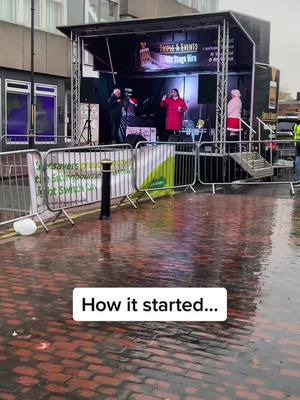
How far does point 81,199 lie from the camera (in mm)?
10102

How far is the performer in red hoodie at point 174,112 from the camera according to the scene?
20.2 metres

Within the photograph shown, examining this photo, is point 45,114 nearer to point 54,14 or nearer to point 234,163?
point 54,14

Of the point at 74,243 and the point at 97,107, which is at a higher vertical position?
the point at 97,107

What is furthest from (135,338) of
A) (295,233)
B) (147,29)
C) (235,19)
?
(147,29)

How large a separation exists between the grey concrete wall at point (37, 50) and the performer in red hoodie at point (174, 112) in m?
7.36

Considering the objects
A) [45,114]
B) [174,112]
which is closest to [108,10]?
[45,114]

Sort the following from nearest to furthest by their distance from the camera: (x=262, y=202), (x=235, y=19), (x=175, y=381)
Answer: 1. (x=175, y=381)
2. (x=262, y=202)
3. (x=235, y=19)

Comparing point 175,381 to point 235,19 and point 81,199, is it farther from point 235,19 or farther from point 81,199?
point 235,19

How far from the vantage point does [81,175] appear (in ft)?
33.2

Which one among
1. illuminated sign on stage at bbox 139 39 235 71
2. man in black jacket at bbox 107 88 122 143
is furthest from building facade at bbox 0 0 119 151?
illuminated sign on stage at bbox 139 39 235 71

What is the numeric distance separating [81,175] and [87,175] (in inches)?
6.8

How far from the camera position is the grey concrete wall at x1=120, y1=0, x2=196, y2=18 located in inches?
1150

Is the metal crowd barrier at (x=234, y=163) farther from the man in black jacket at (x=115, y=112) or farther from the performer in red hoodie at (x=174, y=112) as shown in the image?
the man in black jacket at (x=115, y=112)

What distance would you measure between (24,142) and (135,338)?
68.7ft
